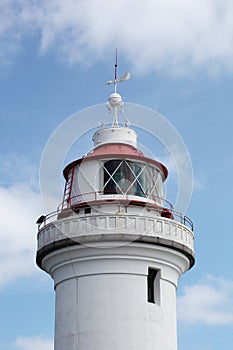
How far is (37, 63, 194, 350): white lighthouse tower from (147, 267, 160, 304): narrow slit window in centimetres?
3

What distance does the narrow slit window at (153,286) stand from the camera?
20750 mm

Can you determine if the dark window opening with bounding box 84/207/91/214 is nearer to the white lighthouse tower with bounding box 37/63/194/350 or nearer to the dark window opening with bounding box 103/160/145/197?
the white lighthouse tower with bounding box 37/63/194/350

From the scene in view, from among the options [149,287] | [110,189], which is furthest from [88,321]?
[110,189]

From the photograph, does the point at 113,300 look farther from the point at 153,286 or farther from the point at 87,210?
the point at 87,210

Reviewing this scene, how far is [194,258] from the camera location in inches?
853

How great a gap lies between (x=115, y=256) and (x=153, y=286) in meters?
1.52

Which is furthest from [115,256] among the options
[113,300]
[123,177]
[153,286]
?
[123,177]

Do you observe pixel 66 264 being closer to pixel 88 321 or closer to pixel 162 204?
pixel 88 321

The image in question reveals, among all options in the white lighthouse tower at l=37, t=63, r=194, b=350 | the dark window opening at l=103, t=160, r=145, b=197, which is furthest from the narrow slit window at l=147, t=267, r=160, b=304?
the dark window opening at l=103, t=160, r=145, b=197

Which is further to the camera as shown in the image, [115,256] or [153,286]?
[153,286]

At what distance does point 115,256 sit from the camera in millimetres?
20266

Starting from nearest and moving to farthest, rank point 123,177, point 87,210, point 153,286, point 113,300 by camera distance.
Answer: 1. point 113,300
2. point 153,286
3. point 87,210
4. point 123,177

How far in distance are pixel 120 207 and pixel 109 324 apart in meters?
3.15

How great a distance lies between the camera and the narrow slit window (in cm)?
2075
